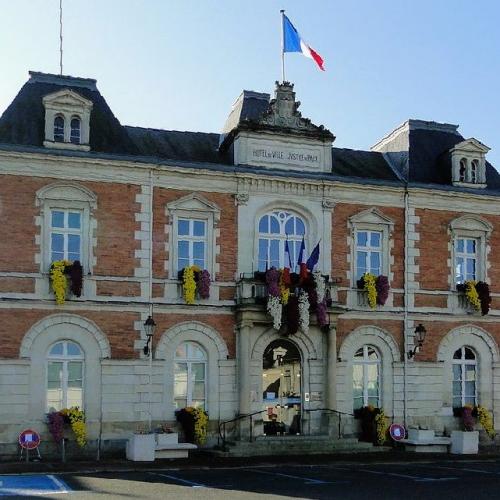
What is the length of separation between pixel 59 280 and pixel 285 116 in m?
8.09

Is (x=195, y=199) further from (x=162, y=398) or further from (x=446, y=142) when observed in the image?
(x=446, y=142)

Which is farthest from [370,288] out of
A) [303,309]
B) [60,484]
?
[60,484]

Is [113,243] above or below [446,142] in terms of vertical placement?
below

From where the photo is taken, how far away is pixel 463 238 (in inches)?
1115

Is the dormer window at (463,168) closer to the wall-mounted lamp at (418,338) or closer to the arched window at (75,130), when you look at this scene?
the wall-mounted lamp at (418,338)

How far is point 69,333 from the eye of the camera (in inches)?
936

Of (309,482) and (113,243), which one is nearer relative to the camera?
(309,482)

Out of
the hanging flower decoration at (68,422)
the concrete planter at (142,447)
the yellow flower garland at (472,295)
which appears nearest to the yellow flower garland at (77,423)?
the hanging flower decoration at (68,422)

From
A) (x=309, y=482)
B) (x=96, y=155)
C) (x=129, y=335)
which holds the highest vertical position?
(x=96, y=155)

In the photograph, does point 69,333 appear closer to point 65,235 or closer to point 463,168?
point 65,235

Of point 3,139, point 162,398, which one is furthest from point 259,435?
point 3,139

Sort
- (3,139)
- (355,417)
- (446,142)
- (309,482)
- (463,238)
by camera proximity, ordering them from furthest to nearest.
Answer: (446,142)
(463,238)
(355,417)
(3,139)
(309,482)

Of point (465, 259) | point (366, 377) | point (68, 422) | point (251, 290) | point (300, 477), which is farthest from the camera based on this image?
point (465, 259)

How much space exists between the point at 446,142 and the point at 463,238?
3.74m
